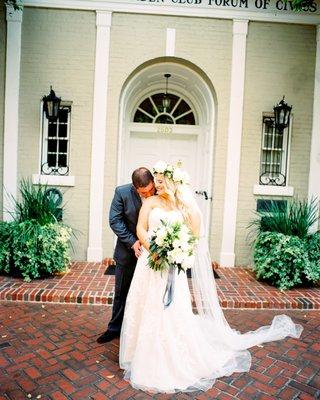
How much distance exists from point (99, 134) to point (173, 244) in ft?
14.2

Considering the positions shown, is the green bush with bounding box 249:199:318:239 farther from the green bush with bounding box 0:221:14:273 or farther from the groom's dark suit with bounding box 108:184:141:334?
the green bush with bounding box 0:221:14:273

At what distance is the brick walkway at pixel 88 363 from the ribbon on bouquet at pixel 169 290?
806mm

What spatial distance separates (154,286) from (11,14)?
6.07 meters

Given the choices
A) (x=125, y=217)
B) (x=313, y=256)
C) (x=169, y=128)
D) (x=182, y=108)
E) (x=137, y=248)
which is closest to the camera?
(x=137, y=248)

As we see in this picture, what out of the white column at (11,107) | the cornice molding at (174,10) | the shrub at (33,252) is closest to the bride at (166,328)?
the shrub at (33,252)

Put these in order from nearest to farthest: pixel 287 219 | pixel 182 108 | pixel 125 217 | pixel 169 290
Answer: pixel 169 290
pixel 125 217
pixel 287 219
pixel 182 108

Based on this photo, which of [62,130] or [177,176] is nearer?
[177,176]

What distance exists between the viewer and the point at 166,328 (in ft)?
11.3

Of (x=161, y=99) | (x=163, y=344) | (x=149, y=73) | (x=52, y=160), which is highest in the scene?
(x=149, y=73)

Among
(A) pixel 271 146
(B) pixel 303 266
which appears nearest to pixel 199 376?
(B) pixel 303 266

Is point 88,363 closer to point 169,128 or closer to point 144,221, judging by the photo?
point 144,221

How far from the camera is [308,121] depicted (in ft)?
23.9

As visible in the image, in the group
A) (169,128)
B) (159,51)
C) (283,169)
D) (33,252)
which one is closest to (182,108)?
(169,128)

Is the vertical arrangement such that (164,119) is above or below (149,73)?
below
